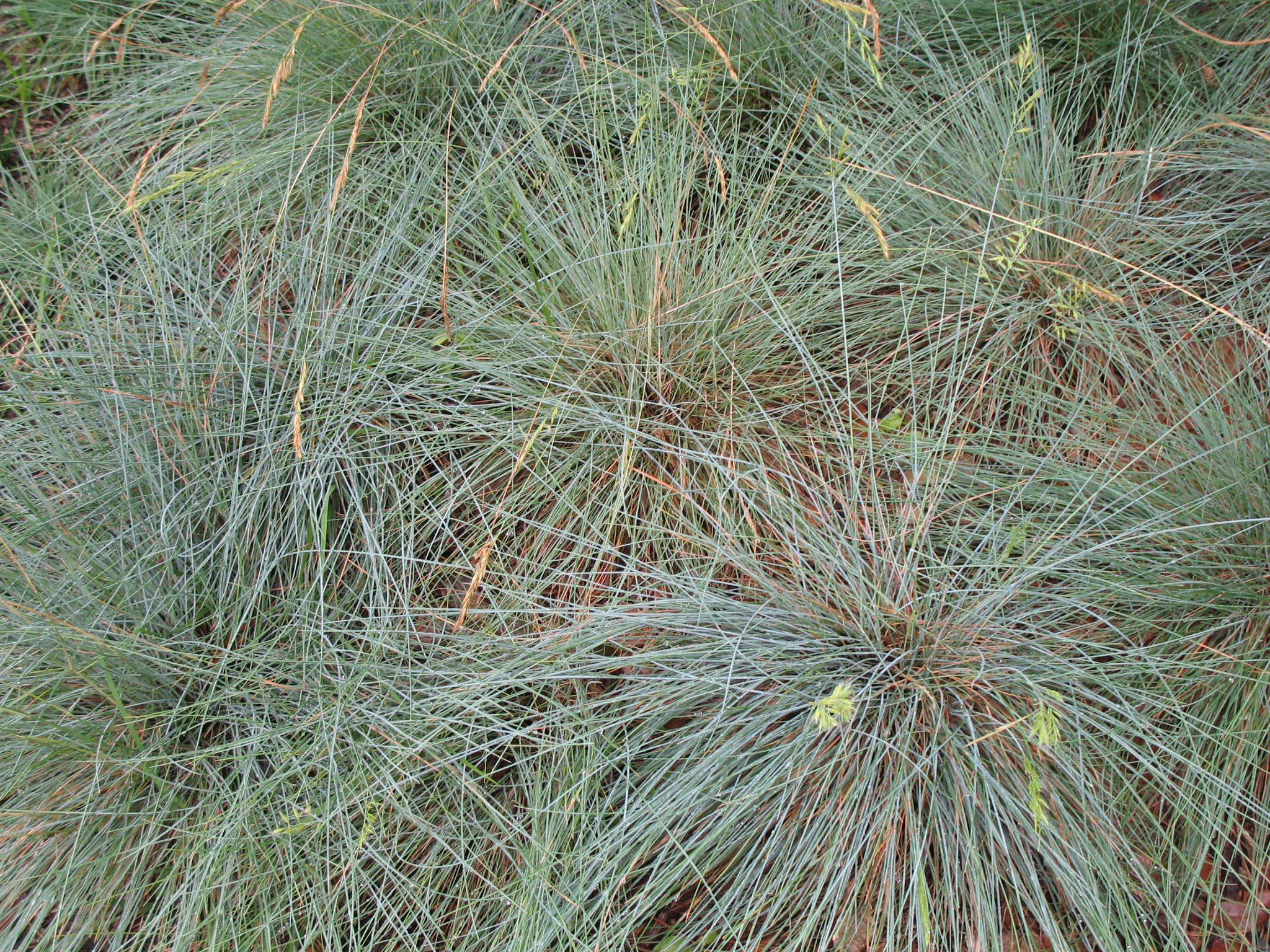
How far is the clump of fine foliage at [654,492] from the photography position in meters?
1.90

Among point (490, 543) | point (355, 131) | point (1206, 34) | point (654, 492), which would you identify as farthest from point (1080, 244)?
point (355, 131)

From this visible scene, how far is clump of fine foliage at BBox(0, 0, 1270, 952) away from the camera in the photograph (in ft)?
6.24

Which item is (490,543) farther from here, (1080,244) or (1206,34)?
(1206,34)

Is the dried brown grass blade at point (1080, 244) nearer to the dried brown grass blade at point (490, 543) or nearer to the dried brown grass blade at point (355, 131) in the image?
the dried brown grass blade at point (490, 543)

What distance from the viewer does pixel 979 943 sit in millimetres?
1775

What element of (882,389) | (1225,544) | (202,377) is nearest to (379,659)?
(202,377)

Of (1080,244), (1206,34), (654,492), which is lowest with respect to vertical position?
(654,492)

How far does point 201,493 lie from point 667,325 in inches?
47.3

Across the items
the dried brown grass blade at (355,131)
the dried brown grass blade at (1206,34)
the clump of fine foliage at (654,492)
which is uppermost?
the dried brown grass blade at (1206,34)

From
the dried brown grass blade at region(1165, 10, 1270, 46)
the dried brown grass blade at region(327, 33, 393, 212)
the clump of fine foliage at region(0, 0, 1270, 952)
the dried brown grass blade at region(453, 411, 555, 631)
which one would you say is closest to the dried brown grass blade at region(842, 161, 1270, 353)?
the clump of fine foliage at region(0, 0, 1270, 952)

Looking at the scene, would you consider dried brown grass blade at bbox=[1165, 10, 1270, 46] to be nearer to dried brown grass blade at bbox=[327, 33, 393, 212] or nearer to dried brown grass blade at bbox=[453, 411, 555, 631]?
dried brown grass blade at bbox=[453, 411, 555, 631]

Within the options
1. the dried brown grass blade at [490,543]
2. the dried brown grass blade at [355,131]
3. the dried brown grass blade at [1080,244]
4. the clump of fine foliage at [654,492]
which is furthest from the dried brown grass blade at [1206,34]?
the dried brown grass blade at [355,131]

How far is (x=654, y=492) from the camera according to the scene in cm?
221

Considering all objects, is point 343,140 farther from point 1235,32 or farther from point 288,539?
point 1235,32
